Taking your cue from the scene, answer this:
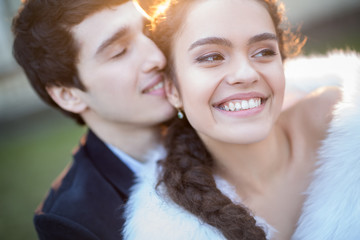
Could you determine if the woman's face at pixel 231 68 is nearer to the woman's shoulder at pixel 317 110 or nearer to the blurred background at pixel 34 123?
the woman's shoulder at pixel 317 110

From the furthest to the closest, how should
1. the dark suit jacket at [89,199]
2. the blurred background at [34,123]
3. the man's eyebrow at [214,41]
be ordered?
the blurred background at [34,123]
the dark suit jacket at [89,199]
the man's eyebrow at [214,41]

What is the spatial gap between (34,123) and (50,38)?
18.0ft

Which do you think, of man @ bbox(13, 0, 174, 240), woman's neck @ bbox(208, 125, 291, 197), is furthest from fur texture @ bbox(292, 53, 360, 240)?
man @ bbox(13, 0, 174, 240)

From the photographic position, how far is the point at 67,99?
2648mm

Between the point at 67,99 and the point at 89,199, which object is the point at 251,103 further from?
the point at 67,99

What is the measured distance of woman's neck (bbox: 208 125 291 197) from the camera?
6.48 feet

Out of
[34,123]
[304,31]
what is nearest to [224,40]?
[34,123]

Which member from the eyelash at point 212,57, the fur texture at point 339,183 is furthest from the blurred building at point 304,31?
the eyelash at point 212,57

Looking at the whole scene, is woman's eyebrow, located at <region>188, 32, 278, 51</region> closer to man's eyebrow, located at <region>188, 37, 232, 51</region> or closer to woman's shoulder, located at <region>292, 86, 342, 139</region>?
man's eyebrow, located at <region>188, 37, 232, 51</region>

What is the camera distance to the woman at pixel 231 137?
1654 millimetres

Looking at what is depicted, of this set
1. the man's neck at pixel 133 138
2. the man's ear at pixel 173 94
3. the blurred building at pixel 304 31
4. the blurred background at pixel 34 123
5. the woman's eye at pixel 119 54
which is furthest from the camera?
the blurred building at pixel 304 31

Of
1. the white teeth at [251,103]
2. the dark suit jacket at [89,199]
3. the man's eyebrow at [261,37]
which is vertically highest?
the man's eyebrow at [261,37]

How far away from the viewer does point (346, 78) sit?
201 centimetres

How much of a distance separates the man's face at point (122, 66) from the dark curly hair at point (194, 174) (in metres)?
0.25
